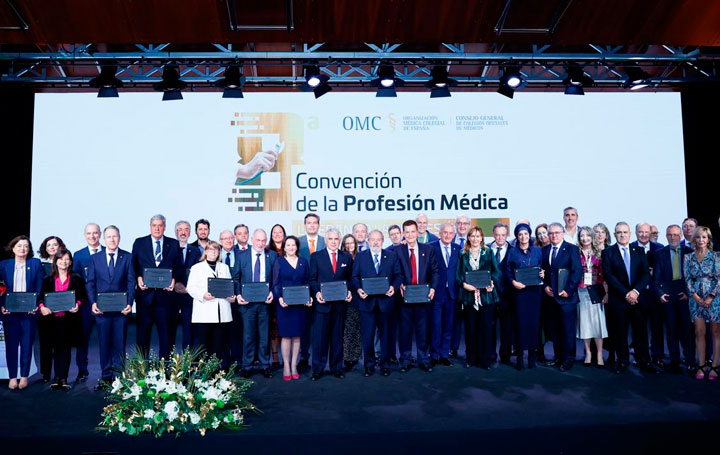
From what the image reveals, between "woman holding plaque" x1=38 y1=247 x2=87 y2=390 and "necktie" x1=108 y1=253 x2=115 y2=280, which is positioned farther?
"necktie" x1=108 y1=253 x2=115 y2=280

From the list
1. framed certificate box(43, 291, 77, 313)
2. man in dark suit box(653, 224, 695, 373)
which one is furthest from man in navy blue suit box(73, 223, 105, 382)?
man in dark suit box(653, 224, 695, 373)

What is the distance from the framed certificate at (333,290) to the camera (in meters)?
5.52

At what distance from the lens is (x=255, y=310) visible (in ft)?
18.9

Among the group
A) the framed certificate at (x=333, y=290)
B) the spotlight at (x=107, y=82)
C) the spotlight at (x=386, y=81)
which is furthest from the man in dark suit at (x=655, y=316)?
the spotlight at (x=107, y=82)

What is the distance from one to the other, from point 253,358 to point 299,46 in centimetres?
429

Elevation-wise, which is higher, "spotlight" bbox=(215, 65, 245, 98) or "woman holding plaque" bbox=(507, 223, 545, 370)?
"spotlight" bbox=(215, 65, 245, 98)

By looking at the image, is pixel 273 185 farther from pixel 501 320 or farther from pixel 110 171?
pixel 501 320

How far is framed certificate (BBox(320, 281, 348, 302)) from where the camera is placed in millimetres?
5522

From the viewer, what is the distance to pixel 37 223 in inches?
324

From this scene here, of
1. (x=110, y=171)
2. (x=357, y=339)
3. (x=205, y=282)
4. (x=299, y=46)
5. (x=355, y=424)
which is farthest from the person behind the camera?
(x=110, y=171)

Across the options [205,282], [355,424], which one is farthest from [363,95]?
[355,424]

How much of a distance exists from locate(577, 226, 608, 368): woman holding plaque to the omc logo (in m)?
3.60

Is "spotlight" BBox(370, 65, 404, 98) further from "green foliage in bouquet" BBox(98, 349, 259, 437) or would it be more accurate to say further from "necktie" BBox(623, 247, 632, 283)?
"green foliage in bouquet" BBox(98, 349, 259, 437)

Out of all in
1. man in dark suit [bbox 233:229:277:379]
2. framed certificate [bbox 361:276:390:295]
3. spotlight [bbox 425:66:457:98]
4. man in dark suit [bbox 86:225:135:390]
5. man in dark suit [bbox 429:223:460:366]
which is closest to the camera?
man in dark suit [bbox 86:225:135:390]
